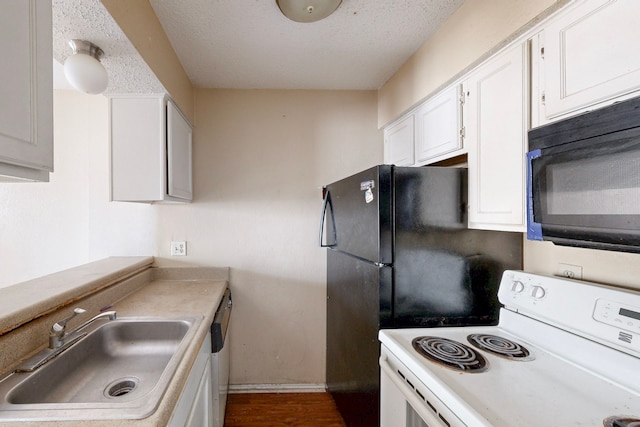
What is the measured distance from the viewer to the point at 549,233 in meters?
0.96

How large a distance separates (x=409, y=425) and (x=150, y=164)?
67.6 inches

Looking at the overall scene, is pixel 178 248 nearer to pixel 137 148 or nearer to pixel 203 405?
pixel 137 148

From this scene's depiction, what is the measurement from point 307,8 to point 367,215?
101 cm

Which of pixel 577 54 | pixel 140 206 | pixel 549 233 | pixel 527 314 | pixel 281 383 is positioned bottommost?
pixel 281 383

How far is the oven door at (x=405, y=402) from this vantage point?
2.88 ft

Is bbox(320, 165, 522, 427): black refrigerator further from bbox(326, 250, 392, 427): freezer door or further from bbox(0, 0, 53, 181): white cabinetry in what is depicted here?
bbox(0, 0, 53, 181): white cabinetry

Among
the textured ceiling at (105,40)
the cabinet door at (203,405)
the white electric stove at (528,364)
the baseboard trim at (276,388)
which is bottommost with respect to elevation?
the baseboard trim at (276,388)

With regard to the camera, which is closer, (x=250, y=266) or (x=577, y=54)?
(x=577, y=54)

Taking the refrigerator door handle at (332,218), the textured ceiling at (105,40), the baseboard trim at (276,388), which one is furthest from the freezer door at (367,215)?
the baseboard trim at (276,388)

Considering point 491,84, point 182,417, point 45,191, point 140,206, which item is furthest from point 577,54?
point 45,191

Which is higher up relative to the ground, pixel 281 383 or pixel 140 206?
pixel 140 206

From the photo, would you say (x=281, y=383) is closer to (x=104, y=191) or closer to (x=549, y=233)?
(x=104, y=191)

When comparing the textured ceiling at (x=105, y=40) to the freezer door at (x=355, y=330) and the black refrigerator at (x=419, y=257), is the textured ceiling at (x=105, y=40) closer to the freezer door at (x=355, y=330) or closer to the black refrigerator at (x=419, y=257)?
the black refrigerator at (x=419, y=257)

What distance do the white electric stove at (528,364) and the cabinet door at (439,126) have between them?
2.29ft
